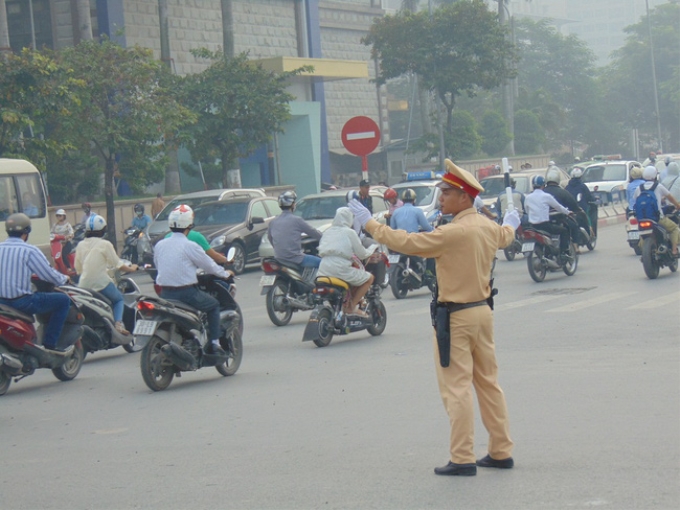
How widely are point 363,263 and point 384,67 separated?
2825cm

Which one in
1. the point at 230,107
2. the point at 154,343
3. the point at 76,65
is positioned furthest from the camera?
the point at 230,107

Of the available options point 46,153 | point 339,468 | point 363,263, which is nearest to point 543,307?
point 363,263

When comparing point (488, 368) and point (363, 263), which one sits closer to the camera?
point (488, 368)

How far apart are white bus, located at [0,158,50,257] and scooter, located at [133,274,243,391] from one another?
40.5ft

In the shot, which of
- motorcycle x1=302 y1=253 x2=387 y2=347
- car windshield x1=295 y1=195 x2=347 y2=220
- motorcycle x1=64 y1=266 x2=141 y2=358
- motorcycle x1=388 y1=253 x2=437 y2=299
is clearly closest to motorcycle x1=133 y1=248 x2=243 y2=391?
motorcycle x1=64 y1=266 x2=141 y2=358

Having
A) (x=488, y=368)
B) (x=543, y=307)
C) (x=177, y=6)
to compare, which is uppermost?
(x=177, y=6)

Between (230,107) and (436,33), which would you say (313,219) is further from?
(436,33)

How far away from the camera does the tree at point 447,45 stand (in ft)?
127

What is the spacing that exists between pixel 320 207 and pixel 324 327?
10868 mm

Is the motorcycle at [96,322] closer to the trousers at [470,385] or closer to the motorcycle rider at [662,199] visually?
the trousers at [470,385]

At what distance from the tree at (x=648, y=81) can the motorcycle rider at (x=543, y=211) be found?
61.6 m

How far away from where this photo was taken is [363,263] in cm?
1293

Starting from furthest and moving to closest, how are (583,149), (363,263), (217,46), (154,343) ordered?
(583,149)
(217,46)
(363,263)
(154,343)

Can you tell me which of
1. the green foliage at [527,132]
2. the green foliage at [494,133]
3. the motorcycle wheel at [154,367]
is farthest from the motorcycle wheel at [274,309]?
the green foliage at [527,132]
